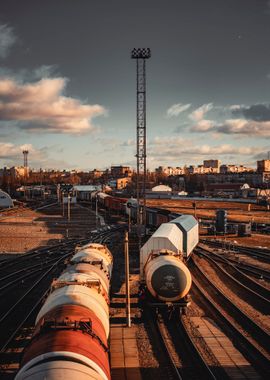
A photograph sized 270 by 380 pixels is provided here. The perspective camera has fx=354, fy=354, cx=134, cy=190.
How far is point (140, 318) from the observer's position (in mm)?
18891

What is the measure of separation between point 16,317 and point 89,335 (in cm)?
1128

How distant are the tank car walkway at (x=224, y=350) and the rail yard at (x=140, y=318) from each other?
0.13 feet

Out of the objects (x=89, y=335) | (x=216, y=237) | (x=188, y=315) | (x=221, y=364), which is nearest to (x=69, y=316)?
(x=89, y=335)

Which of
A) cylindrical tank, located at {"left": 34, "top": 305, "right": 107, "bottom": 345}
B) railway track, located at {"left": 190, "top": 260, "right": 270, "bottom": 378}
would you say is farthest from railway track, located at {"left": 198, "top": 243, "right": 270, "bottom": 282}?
cylindrical tank, located at {"left": 34, "top": 305, "right": 107, "bottom": 345}

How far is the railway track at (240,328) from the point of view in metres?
14.4

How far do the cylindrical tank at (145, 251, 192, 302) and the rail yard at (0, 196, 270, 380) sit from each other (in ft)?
0.16

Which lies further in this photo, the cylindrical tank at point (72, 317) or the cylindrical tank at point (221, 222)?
the cylindrical tank at point (221, 222)

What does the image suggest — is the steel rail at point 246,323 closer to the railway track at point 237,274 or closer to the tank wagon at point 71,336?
the railway track at point 237,274

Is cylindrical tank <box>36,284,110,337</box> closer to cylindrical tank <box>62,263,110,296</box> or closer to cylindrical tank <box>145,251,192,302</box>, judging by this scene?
cylindrical tank <box>62,263,110,296</box>

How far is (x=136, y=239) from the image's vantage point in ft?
149

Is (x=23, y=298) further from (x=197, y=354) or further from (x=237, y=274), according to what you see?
(x=237, y=274)

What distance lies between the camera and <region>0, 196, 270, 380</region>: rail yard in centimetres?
892

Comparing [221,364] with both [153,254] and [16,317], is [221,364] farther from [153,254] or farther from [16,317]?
[16,317]

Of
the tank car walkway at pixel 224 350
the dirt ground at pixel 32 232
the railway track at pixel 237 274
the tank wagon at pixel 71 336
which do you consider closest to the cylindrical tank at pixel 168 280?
the tank car walkway at pixel 224 350
